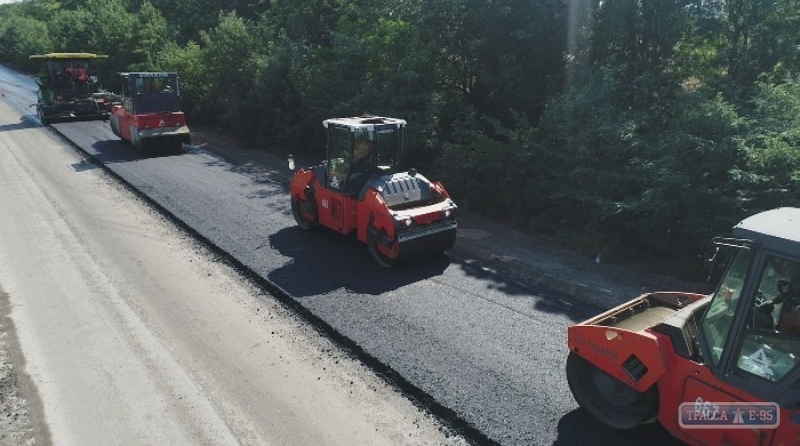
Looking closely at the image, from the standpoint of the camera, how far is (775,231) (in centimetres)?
401

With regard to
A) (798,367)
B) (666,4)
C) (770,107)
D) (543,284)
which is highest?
(666,4)

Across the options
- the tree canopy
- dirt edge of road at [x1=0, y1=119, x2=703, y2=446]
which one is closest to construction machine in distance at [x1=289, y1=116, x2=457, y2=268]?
dirt edge of road at [x1=0, y1=119, x2=703, y2=446]

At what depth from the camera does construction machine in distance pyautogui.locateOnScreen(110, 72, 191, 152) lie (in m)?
17.3

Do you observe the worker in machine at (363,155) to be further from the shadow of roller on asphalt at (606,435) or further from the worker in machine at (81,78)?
the worker in machine at (81,78)

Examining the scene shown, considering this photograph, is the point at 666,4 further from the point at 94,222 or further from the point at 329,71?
the point at 94,222

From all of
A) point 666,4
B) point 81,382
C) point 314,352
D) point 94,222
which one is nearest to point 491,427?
point 314,352

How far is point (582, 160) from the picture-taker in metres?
10.8

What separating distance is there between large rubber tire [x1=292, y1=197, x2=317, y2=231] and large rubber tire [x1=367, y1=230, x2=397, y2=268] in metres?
1.74

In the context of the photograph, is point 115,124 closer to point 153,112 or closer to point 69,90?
point 153,112

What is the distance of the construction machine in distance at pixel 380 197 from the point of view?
8.87 metres

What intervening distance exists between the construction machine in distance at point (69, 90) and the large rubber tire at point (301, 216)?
1736 cm

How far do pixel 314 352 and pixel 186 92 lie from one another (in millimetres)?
21252

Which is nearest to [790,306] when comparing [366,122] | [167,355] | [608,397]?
[608,397]

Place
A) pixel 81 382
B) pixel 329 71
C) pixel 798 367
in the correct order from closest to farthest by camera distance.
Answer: pixel 798 367
pixel 81 382
pixel 329 71
